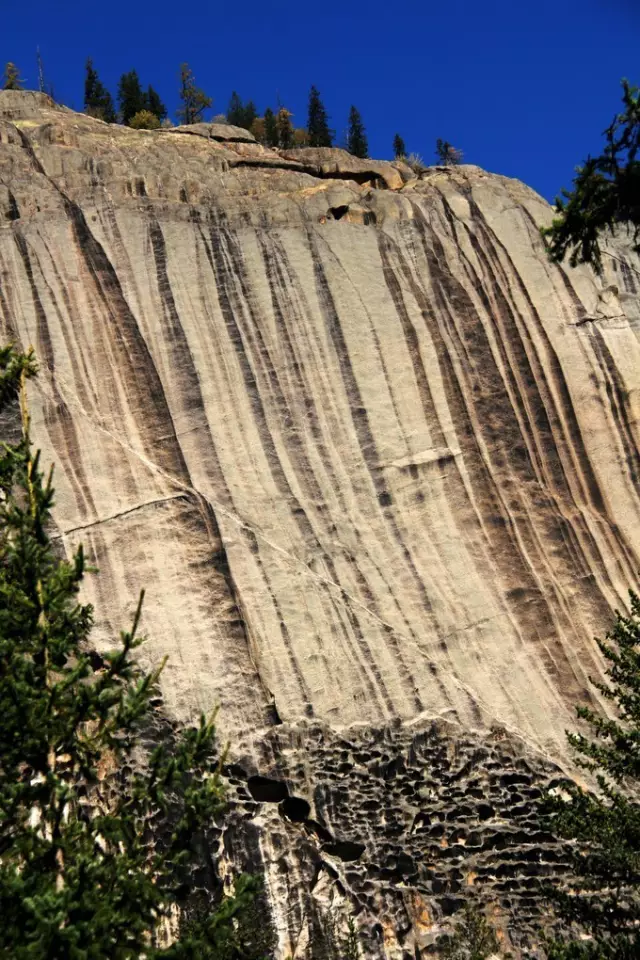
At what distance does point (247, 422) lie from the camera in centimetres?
2291

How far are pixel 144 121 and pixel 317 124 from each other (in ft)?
31.6

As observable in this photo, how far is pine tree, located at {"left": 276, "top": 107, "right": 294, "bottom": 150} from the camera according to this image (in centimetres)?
4852

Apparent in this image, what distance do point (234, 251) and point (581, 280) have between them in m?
8.27

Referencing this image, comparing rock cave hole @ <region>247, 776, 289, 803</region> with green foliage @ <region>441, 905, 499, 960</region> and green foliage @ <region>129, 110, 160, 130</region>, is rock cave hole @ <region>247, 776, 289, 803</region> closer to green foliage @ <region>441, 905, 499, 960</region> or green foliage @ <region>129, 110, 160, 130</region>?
green foliage @ <region>441, 905, 499, 960</region>

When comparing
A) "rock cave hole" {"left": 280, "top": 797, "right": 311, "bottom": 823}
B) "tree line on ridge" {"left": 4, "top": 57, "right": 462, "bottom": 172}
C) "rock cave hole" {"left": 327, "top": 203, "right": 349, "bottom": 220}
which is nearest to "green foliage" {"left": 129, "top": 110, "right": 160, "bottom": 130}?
"tree line on ridge" {"left": 4, "top": 57, "right": 462, "bottom": 172}

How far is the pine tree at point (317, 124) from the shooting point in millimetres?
49747

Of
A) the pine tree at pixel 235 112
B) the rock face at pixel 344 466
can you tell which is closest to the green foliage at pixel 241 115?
the pine tree at pixel 235 112

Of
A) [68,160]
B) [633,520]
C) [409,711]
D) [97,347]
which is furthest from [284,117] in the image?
[409,711]

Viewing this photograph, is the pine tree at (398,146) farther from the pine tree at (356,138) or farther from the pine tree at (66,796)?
the pine tree at (66,796)

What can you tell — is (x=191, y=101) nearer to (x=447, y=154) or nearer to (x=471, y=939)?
(x=447, y=154)

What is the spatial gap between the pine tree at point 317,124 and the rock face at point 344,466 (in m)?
24.3

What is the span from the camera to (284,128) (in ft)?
161

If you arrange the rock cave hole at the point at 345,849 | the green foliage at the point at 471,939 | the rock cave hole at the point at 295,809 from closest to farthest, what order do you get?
the green foliage at the point at 471,939
the rock cave hole at the point at 345,849
the rock cave hole at the point at 295,809

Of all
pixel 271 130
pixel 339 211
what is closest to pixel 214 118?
pixel 271 130
